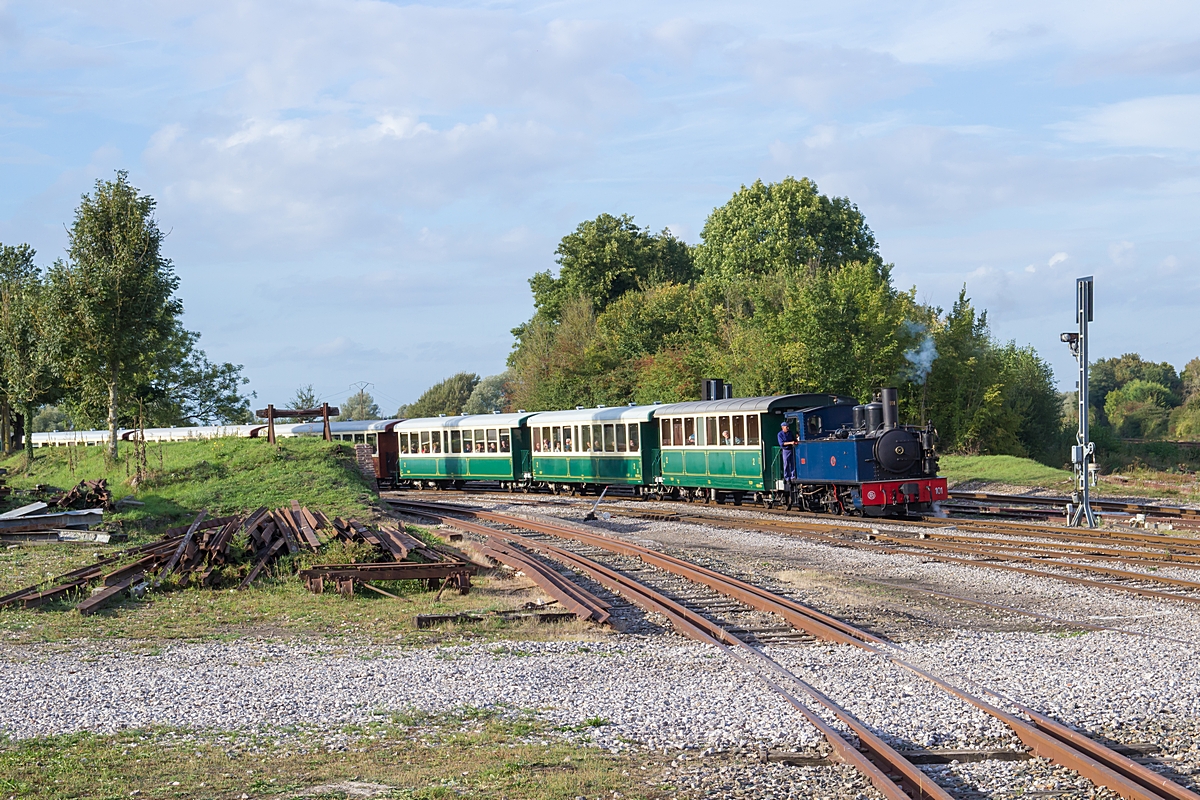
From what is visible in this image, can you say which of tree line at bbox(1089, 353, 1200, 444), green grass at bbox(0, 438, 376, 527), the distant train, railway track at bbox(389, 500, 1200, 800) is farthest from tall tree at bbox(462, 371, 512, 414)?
railway track at bbox(389, 500, 1200, 800)

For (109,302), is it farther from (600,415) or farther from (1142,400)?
(1142,400)

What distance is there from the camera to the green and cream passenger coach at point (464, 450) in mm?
39188

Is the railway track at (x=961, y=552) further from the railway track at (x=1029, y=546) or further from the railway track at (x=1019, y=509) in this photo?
the railway track at (x=1019, y=509)

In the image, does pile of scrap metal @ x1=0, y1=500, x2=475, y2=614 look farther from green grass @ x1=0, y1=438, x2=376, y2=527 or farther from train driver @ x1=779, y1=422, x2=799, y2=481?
train driver @ x1=779, y1=422, x2=799, y2=481

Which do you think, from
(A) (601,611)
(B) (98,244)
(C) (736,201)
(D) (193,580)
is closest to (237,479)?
(B) (98,244)

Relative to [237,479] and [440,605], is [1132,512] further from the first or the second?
[237,479]

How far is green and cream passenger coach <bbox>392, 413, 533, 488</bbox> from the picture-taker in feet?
129

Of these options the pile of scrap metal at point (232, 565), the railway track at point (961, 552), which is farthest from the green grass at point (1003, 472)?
the pile of scrap metal at point (232, 565)

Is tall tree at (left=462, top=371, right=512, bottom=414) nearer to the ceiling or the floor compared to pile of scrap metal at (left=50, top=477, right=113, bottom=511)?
nearer to the ceiling

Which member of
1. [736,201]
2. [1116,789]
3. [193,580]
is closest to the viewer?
[1116,789]

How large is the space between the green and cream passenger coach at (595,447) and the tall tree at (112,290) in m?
12.4

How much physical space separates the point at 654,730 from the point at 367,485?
2363 centimetres

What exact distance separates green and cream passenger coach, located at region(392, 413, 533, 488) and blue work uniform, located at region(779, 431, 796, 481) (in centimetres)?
1410

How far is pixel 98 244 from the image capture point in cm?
2998
